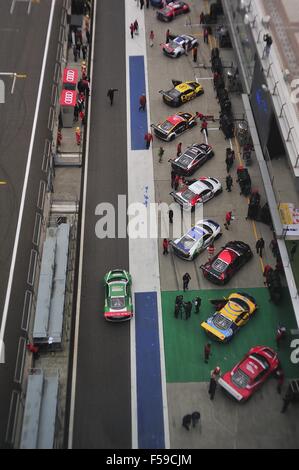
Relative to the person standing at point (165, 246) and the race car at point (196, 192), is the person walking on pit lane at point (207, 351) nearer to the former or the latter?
the person standing at point (165, 246)

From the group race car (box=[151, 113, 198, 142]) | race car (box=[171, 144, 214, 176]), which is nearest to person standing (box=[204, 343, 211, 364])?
race car (box=[171, 144, 214, 176])

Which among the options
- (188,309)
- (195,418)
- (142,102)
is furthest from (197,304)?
(142,102)

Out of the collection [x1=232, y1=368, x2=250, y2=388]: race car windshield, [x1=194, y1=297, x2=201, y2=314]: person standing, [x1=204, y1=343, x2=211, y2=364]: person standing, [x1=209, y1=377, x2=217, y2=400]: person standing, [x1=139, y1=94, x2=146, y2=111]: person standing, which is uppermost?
[x1=139, y1=94, x2=146, y2=111]: person standing

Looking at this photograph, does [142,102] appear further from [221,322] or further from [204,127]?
[221,322]

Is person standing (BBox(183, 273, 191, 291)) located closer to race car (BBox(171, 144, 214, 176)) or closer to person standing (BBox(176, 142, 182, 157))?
race car (BBox(171, 144, 214, 176))

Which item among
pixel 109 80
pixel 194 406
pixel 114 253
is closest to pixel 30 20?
pixel 109 80

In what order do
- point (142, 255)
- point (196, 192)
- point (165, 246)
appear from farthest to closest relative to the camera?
point (196, 192) → point (142, 255) → point (165, 246)
